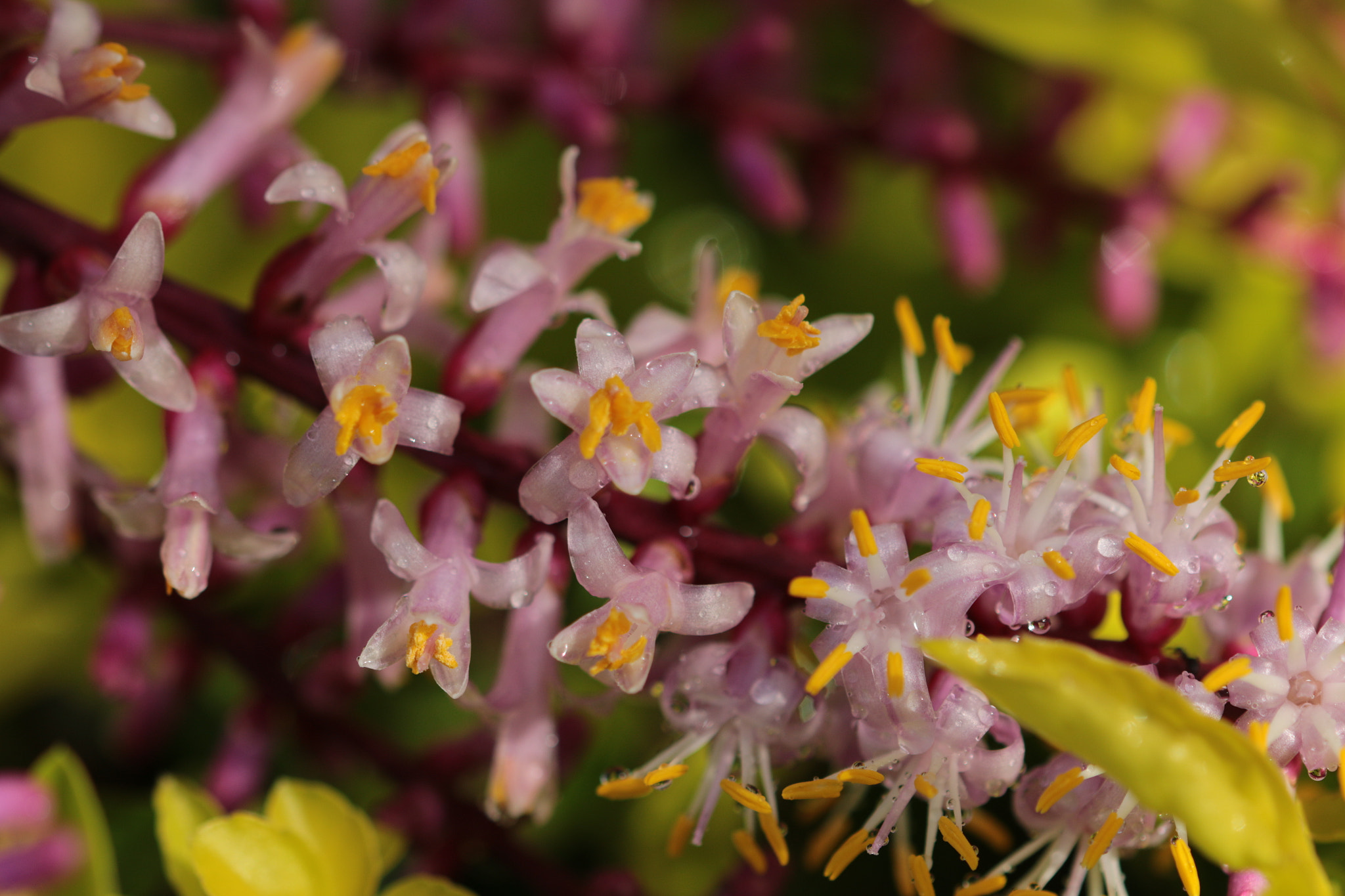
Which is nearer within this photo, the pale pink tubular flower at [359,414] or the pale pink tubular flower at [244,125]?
the pale pink tubular flower at [359,414]

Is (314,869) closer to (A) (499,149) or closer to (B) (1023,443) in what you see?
(B) (1023,443)

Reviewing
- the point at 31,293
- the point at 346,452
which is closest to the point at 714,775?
the point at 346,452

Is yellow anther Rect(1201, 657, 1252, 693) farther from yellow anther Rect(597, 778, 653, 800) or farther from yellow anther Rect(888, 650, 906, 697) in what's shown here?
yellow anther Rect(597, 778, 653, 800)

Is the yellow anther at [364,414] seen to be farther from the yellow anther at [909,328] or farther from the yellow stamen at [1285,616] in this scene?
the yellow stamen at [1285,616]

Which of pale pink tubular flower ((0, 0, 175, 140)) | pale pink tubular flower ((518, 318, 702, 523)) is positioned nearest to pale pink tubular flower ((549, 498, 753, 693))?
pale pink tubular flower ((518, 318, 702, 523))

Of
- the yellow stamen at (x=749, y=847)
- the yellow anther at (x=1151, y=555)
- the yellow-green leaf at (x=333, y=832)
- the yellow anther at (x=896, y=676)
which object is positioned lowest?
the yellow-green leaf at (x=333, y=832)

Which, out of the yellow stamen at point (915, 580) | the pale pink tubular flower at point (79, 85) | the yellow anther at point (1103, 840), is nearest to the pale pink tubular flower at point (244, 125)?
the pale pink tubular flower at point (79, 85)

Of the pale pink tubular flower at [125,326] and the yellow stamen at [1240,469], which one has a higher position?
the yellow stamen at [1240,469]
